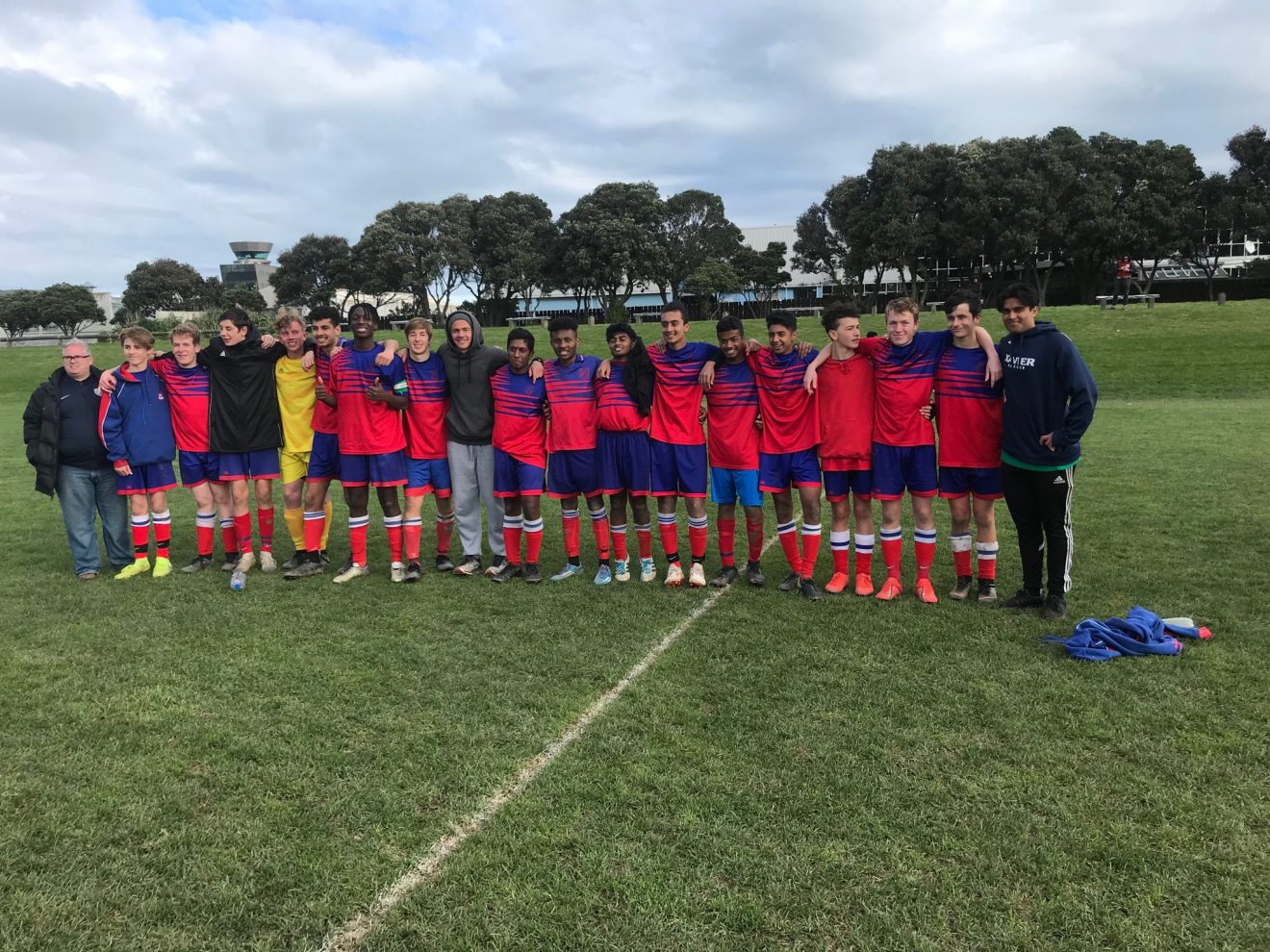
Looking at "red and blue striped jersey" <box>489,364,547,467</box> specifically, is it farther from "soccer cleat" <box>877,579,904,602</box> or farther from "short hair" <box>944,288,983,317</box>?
"short hair" <box>944,288,983,317</box>

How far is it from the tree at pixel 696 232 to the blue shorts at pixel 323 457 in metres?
47.1

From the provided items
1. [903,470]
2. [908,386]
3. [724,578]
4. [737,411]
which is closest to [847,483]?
[903,470]

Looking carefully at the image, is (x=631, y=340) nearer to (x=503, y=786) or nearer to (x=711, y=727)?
(x=711, y=727)

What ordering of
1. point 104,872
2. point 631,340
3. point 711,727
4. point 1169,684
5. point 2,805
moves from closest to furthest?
point 104,872 < point 2,805 < point 711,727 < point 1169,684 < point 631,340

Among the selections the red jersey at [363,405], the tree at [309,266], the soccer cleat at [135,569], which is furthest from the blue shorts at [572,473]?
the tree at [309,266]

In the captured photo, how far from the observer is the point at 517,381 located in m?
6.12

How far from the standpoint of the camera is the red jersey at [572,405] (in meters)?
6.01

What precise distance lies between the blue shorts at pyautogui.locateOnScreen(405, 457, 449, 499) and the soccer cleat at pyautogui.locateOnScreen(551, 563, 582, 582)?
3.87 feet

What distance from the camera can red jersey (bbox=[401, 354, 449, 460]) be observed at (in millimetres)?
6211

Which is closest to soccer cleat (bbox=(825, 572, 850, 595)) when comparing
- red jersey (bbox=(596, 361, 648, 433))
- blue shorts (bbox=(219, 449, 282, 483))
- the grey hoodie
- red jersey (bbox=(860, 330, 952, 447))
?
red jersey (bbox=(860, 330, 952, 447))

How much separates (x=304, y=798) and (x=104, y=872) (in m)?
0.69

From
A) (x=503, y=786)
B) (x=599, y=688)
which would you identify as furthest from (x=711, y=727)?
(x=503, y=786)

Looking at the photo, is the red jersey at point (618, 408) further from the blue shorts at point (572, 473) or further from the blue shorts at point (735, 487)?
the blue shorts at point (735, 487)

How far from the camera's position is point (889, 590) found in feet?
18.4
